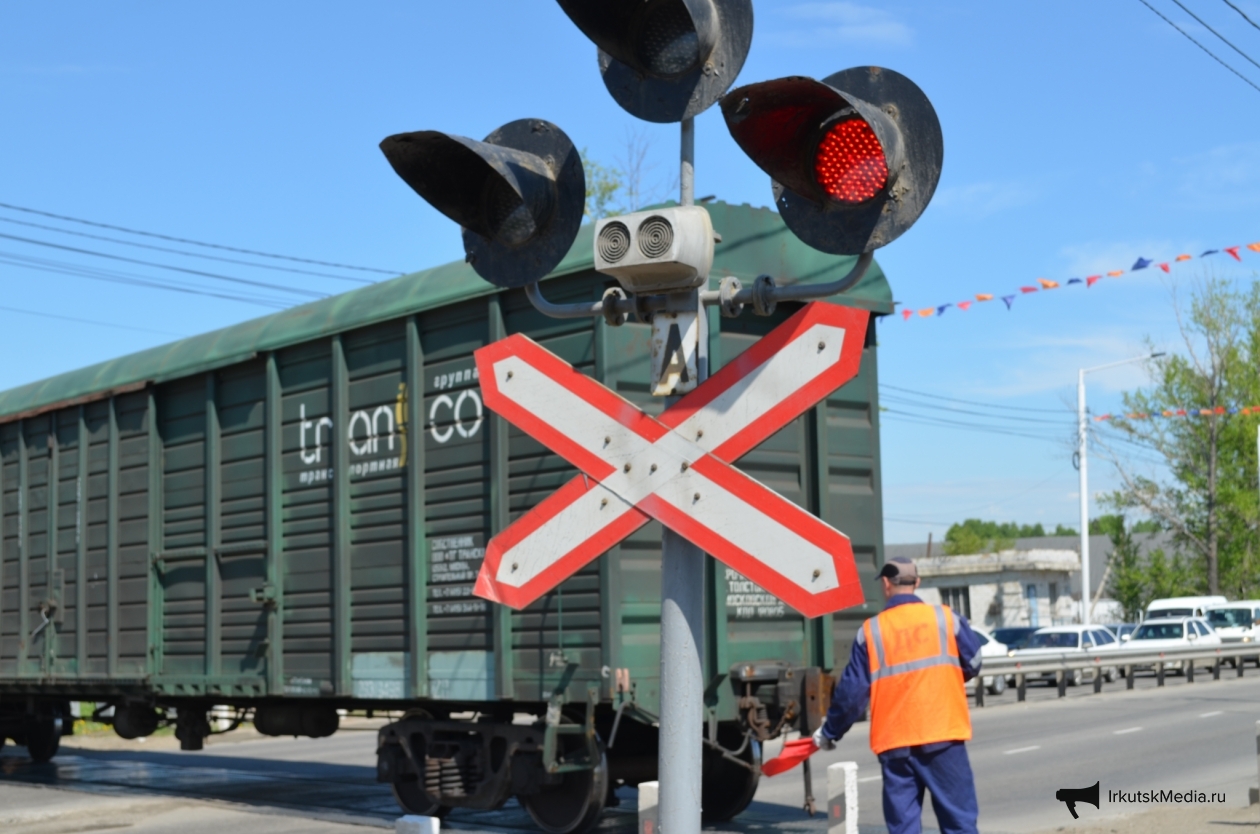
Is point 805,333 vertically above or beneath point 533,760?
above

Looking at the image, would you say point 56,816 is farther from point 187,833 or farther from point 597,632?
point 597,632

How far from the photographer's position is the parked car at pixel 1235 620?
3747cm

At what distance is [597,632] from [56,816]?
5.89 meters

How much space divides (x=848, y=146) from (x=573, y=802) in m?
7.41

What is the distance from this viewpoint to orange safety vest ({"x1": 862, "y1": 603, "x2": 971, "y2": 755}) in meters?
5.73

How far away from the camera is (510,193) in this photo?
14.4ft

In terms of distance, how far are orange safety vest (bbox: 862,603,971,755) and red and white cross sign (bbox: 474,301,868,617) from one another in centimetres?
237

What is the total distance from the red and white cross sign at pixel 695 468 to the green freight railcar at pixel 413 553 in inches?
226

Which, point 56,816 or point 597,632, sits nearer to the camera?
point 597,632

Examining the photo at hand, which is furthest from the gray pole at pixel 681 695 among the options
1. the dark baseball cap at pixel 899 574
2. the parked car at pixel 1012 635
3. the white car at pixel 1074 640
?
the parked car at pixel 1012 635

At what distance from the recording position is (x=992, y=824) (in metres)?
10.4

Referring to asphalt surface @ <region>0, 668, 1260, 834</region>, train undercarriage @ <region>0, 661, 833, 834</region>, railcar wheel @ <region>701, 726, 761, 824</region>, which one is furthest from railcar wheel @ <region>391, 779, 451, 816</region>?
railcar wheel @ <region>701, 726, 761, 824</region>

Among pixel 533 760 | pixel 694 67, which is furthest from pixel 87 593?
pixel 694 67

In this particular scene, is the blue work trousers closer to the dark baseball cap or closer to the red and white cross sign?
the dark baseball cap
